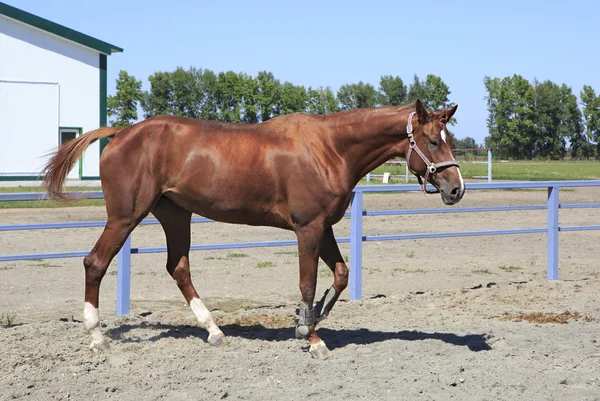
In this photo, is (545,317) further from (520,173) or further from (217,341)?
(520,173)

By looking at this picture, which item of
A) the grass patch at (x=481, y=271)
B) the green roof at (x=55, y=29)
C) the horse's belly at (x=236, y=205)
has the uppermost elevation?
the green roof at (x=55, y=29)

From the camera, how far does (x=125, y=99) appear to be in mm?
58781

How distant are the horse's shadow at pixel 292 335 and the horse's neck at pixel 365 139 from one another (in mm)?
1314

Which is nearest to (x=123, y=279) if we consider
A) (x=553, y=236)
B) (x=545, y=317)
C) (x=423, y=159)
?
(x=423, y=159)

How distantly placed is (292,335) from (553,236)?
4667 mm

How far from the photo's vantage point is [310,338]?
5.67 meters

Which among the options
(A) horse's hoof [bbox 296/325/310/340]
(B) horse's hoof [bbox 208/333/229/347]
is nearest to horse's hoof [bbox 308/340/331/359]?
(A) horse's hoof [bbox 296/325/310/340]

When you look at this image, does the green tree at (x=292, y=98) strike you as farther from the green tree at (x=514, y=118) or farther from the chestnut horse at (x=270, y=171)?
the chestnut horse at (x=270, y=171)

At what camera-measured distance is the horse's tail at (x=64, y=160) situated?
626 cm

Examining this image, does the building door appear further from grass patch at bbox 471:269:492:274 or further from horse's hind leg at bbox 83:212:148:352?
horse's hind leg at bbox 83:212:148:352

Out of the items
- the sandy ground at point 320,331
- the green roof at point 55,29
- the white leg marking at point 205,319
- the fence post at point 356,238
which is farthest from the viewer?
the green roof at point 55,29

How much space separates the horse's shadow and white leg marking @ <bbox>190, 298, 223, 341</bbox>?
0.18m

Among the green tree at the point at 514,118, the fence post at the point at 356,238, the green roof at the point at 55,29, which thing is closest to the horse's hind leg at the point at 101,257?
the fence post at the point at 356,238

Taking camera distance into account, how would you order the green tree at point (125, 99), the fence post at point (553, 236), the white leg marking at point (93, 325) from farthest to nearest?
the green tree at point (125, 99) < the fence post at point (553, 236) < the white leg marking at point (93, 325)
